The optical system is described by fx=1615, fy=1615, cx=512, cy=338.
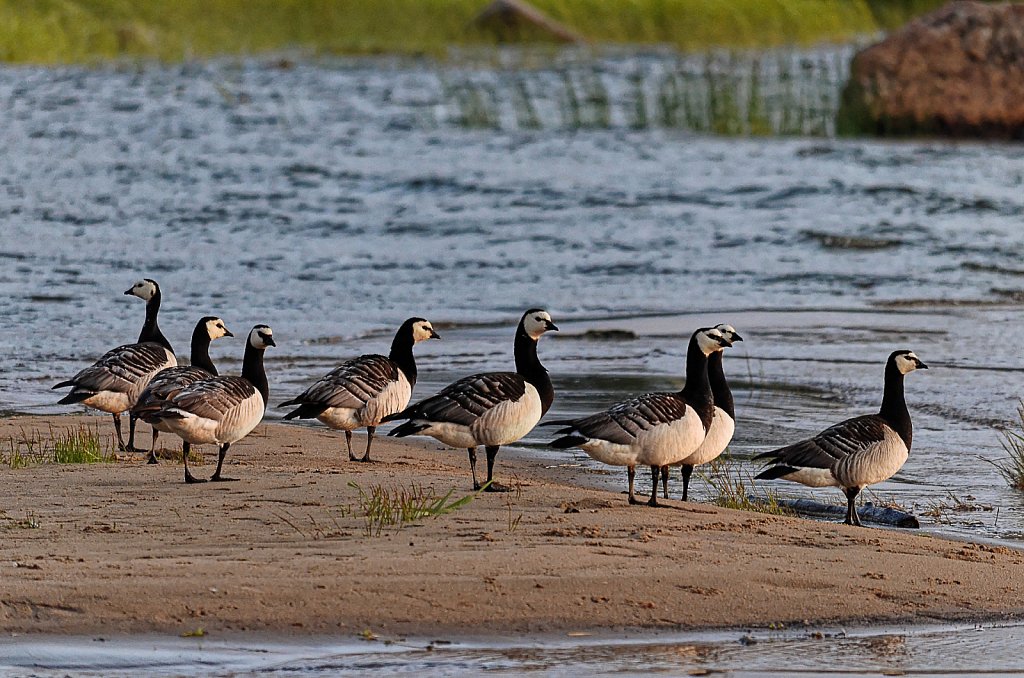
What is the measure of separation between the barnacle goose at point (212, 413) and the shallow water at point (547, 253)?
327cm

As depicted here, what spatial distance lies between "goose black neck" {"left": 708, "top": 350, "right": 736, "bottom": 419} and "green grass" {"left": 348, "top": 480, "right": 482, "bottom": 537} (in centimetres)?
239

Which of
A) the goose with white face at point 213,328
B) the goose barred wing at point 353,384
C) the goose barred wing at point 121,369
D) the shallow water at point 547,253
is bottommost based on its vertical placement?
the shallow water at point 547,253

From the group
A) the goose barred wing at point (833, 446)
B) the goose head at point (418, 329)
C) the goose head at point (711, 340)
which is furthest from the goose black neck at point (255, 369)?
the goose barred wing at point (833, 446)

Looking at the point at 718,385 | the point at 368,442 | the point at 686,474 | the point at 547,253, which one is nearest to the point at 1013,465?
the point at 718,385

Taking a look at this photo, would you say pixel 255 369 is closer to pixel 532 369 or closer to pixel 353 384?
pixel 353 384

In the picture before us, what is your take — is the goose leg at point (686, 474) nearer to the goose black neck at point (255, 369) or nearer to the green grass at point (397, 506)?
the green grass at point (397, 506)

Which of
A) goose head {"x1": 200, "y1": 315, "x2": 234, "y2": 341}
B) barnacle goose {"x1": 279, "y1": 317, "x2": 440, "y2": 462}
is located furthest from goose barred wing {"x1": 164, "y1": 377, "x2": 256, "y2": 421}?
goose head {"x1": 200, "y1": 315, "x2": 234, "y2": 341}

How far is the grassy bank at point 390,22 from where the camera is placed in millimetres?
58438

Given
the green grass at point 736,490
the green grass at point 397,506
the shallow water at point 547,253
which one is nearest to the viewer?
the green grass at point 397,506

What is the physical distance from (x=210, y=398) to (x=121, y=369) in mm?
1904

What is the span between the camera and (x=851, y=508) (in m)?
10.6

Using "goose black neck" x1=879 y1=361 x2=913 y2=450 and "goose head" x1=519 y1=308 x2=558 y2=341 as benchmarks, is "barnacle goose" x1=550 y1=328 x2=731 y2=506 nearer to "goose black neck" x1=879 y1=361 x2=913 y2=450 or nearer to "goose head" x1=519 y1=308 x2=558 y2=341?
"goose head" x1=519 y1=308 x2=558 y2=341

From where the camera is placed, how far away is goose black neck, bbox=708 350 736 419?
1167cm

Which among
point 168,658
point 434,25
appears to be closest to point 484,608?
point 168,658
